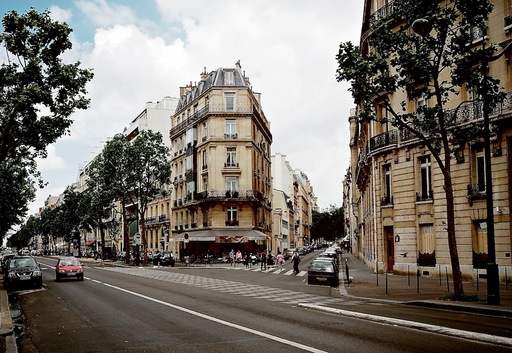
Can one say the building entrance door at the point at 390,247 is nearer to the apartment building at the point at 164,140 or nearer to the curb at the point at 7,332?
the curb at the point at 7,332

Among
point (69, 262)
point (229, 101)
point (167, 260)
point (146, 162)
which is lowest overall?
point (167, 260)

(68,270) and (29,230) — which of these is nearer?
(68,270)

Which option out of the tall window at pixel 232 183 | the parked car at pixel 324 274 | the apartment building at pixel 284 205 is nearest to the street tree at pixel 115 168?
the tall window at pixel 232 183

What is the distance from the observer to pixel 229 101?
59.0 meters

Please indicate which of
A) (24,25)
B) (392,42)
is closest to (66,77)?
(24,25)

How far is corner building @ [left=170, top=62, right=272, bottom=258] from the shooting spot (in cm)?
5728

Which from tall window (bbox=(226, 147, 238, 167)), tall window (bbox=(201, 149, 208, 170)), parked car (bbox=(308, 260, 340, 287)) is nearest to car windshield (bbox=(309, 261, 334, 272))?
parked car (bbox=(308, 260, 340, 287))

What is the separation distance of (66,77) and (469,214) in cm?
2034

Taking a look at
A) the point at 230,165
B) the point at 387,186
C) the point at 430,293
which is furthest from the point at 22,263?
the point at 230,165

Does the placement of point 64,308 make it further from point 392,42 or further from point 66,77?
point 392,42

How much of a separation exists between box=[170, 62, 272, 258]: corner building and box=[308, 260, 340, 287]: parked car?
27902mm

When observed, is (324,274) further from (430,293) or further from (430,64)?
(430,64)

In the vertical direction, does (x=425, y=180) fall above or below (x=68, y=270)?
above

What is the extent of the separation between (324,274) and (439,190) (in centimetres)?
791
